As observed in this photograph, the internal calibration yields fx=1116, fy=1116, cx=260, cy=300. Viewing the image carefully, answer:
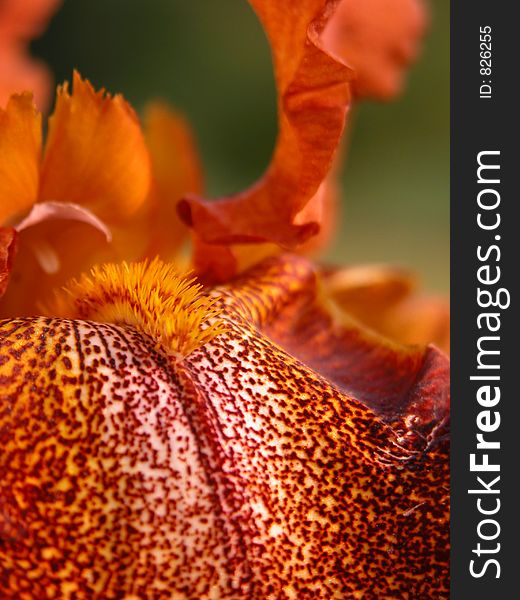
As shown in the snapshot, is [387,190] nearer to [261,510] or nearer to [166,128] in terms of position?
[166,128]

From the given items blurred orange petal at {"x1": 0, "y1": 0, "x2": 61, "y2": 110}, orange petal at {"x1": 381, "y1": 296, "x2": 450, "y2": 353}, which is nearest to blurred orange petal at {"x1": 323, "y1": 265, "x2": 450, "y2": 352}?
orange petal at {"x1": 381, "y1": 296, "x2": 450, "y2": 353}

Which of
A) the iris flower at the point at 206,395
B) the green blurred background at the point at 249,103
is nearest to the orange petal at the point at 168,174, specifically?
the iris flower at the point at 206,395

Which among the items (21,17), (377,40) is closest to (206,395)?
(377,40)

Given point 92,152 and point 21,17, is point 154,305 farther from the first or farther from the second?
point 21,17

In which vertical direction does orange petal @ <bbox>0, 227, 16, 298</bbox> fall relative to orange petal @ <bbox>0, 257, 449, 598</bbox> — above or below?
above

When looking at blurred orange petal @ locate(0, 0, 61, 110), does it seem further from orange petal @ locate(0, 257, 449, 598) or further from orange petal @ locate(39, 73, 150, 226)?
orange petal @ locate(0, 257, 449, 598)

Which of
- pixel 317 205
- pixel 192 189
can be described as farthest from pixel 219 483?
pixel 192 189

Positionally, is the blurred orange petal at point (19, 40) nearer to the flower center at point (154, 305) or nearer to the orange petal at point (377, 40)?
the orange petal at point (377, 40)
